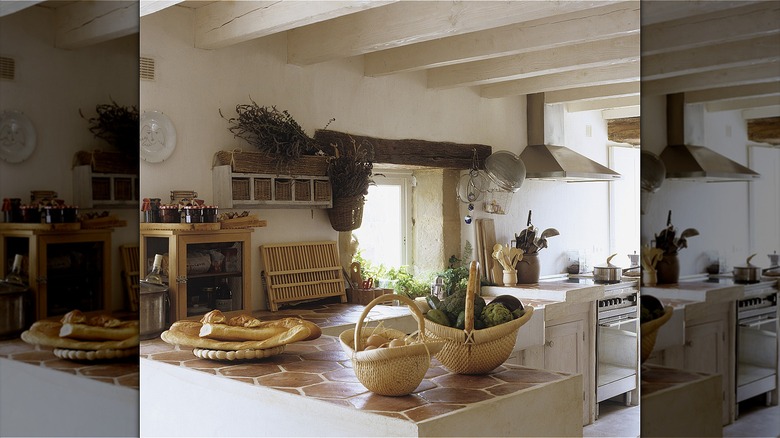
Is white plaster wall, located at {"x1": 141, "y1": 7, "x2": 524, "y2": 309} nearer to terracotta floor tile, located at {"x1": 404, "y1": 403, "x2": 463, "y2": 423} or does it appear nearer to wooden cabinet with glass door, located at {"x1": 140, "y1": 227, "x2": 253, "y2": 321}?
wooden cabinet with glass door, located at {"x1": 140, "y1": 227, "x2": 253, "y2": 321}

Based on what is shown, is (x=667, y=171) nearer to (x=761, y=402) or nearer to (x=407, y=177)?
(x=761, y=402)

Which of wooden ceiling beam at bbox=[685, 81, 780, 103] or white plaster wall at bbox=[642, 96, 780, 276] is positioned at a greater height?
wooden ceiling beam at bbox=[685, 81, 780, 103]

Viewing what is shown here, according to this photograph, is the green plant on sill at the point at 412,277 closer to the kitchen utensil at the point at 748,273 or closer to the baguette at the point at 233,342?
the baguette at the point at 233,342

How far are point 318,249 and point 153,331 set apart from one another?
1.23 metres

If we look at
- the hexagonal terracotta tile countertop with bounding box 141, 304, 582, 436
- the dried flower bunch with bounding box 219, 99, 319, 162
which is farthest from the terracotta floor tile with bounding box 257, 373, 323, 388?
the dried flower bunch with bounding box 219, 99, 319, 162

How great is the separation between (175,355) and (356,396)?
1089 mm

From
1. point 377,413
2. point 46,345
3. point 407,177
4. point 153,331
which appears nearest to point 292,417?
point 377,413

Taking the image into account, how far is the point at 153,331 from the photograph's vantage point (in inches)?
134

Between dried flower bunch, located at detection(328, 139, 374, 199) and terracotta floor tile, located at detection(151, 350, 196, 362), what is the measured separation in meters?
1.51

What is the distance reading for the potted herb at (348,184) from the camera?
4.27m

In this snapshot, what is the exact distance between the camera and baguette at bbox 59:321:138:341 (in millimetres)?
570

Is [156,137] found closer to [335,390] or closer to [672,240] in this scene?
[335,390]

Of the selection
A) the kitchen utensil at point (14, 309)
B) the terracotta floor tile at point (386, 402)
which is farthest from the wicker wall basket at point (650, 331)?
the terracotta floor tile at point (386, 402)

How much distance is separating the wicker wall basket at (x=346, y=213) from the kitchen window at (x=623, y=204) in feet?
10.3
